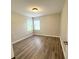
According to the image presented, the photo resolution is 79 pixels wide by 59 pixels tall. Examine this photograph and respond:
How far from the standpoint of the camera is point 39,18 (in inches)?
297

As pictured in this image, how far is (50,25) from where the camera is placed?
680 centimetres

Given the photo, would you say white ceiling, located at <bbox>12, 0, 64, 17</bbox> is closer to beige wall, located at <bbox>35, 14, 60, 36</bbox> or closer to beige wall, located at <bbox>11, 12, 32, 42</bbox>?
beige wall, located at <bbox>11, 12, 32, 42</bbox>

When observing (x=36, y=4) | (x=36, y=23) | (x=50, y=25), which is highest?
(x=36, y=4)

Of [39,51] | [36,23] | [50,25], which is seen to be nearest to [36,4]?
[39,51]

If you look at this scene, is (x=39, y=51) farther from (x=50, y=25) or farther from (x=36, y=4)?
(x=50, y=25)

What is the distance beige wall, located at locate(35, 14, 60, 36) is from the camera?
6465 mm

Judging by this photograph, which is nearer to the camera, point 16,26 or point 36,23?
point 16,26

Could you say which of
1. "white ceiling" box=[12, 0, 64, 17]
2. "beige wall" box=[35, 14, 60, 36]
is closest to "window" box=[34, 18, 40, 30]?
"beige wall" box=[35, 14, 60, 36]
